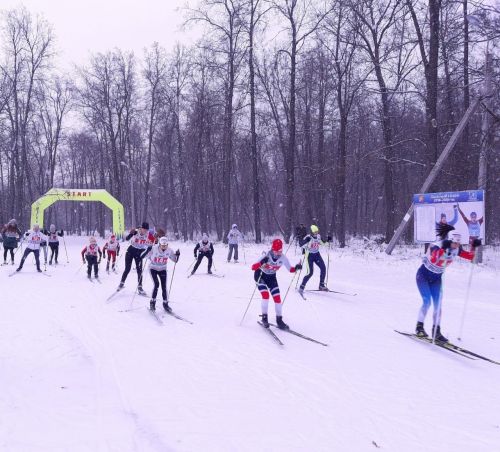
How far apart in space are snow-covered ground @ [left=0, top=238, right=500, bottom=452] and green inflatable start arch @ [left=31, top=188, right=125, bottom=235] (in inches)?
761

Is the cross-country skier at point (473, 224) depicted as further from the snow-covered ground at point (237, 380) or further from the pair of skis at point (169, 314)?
the pair of skis at point (169, 314)

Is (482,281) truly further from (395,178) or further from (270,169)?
(270,169)

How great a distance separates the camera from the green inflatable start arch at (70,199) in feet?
92.0

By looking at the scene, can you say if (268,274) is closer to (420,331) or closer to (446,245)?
(420,331)

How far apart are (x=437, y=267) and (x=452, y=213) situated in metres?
7.61

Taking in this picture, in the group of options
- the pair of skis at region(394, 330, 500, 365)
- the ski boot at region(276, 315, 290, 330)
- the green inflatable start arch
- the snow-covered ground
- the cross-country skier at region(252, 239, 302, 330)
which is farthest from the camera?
the green inflatable start arch

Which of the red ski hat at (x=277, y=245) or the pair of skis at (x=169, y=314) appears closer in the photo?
the red ski hat at (x=277, y=245)

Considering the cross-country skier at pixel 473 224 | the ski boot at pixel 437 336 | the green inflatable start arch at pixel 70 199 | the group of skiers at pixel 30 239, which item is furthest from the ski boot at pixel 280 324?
the green inflatable start arch at pixel 70 199

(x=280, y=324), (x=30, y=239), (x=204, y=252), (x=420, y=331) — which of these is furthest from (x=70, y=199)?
(x=420, y=331)

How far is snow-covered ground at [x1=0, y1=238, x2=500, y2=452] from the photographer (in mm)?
4090

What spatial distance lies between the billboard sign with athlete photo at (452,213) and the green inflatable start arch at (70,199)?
2135cm

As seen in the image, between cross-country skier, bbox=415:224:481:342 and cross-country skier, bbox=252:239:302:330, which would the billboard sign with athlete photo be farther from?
cross-country skier, bbox=252:239:302:330

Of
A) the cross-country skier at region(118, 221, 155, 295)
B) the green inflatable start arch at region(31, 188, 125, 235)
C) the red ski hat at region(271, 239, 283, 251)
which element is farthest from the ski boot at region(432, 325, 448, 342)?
the green inflatable start arch at region(31, 188, 125, 235)

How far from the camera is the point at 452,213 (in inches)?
556
